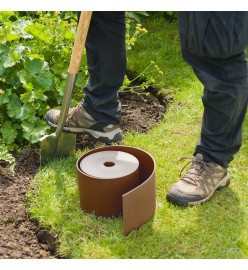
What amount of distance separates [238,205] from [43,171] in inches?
45.8

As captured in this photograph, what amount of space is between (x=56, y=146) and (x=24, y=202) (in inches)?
17.1

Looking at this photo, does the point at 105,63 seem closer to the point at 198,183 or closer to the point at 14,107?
the point at 14,107

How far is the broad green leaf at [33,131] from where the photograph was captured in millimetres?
2854

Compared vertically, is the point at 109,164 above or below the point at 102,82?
below

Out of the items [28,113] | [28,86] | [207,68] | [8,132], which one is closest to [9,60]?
[28,86]

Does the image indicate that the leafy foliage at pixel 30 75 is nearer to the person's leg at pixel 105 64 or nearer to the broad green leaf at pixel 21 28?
the broad green leaf at pixel 21 28

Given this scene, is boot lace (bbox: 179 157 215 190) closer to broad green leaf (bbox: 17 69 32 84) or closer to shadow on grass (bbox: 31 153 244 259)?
shadow on grass (bbox: 31 153 244 259)

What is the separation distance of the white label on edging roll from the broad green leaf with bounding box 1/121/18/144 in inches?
29.3

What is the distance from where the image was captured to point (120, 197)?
7.36 ft

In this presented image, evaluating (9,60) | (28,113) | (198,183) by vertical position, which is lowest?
(198,183)

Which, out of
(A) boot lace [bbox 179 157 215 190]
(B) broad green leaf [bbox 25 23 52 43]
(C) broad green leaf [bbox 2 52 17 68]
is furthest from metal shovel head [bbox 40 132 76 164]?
(A) boot lace [bbox 179 157 215 190]

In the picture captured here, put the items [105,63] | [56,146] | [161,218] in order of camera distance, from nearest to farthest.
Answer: [161,218]
[105,63]
[56,146]

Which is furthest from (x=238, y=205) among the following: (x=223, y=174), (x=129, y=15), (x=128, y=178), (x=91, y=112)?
(x=129, y=15)

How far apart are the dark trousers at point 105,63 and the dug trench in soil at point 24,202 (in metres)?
0.38
